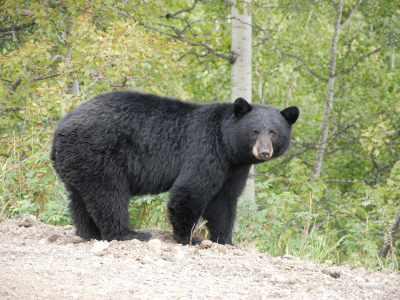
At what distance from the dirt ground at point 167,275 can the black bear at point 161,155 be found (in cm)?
41

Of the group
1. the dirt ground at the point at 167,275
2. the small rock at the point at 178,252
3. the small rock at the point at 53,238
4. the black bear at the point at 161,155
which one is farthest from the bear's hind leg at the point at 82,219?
the small rock at the point at 178,252

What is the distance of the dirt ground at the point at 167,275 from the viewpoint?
3037 mm

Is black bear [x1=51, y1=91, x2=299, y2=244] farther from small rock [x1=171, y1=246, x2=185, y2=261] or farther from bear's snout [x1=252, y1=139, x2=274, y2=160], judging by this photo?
small rock [x1=171, y1=246, x2=185, y2=261]

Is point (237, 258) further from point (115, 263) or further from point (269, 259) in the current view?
point (115, 263)

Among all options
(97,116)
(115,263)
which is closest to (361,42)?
(97,116)

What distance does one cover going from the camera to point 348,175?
1236 cm

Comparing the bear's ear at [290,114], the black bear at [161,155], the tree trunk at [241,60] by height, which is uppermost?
the tree trunk at [241,60]

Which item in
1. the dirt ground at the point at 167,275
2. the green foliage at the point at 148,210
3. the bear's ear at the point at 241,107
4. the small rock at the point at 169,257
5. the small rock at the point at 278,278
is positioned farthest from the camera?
the green foliage at the point at 148,210

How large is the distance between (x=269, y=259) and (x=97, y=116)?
2028mm

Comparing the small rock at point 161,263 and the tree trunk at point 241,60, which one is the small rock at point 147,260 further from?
the tree trunk at point 241,60

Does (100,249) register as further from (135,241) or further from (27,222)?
(27,222)

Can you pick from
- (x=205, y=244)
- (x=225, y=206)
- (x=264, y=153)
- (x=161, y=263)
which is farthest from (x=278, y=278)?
(x=225, y=206)

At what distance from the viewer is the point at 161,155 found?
4.67m

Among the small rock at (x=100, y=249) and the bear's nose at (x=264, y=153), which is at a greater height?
the bear's nose at (x=264, y=153)
